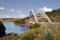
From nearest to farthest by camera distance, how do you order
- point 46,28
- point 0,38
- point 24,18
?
point 46,28, point 0,38, point 24,18

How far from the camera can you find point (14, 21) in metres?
10.6

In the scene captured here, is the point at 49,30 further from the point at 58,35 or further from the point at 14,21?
the point at 14,21

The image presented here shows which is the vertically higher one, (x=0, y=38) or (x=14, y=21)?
(x=14, y=21)

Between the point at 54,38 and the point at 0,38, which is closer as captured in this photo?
the point at 54,38

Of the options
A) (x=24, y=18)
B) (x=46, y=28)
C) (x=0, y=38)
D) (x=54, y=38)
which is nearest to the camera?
(x=54, y=38)

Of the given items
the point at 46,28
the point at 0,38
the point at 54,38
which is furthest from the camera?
the point at 0,38

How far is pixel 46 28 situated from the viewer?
6.59 m

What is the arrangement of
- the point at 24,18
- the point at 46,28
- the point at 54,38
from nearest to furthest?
the point at 54,38, the point at 46,28, the point at 24,18

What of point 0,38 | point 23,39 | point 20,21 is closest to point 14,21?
point 20,21

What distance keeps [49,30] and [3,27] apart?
532 cm

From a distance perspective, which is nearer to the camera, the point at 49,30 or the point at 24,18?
the point at 49,30

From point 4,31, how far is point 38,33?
4999 mm

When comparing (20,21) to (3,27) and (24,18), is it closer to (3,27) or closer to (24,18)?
(24,18)

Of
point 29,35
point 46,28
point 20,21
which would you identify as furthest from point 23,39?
point 20,21
